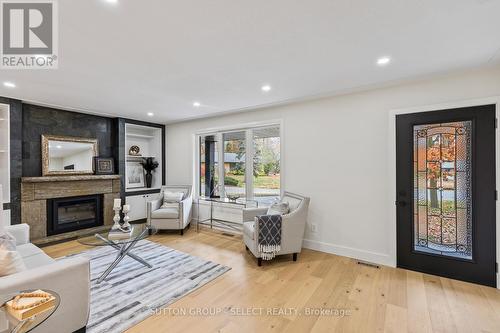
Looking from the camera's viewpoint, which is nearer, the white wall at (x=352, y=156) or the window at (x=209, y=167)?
the white wall at (x=352, y=156)

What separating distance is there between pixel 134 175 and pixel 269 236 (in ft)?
13.3

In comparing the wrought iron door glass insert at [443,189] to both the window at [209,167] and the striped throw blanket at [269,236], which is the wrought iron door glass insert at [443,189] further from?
the window at [209,167]

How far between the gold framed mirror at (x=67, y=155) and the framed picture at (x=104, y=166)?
96 mm

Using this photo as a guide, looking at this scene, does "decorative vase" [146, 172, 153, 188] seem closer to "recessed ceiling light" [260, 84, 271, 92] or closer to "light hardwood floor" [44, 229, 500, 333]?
"light hardwood floor" [44, 229, 500, 333]

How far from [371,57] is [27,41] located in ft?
10.3

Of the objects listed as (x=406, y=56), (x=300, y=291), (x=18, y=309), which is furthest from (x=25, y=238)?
(x=406, y=56)

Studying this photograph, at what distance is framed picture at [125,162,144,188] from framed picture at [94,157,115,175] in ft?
1.38

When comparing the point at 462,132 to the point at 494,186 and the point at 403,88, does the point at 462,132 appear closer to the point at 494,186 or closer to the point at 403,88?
the point at 494,186

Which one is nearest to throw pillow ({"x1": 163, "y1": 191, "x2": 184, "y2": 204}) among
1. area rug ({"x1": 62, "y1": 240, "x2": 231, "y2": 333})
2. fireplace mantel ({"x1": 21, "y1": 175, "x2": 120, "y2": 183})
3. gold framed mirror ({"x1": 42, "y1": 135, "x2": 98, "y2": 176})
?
fireplace mantel ({"x1": 21, "y1": 175, "x2": 120, "y2": 183})

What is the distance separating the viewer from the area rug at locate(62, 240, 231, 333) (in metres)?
1.97

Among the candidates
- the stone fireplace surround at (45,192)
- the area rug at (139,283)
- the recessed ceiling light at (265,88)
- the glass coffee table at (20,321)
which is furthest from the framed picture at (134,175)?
the glass coffee table at (20,321)

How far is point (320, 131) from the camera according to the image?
→ 3.49 metres

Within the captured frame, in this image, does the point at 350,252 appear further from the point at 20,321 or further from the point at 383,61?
the point at 20,321

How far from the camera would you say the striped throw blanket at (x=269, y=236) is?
2912 millimetres
